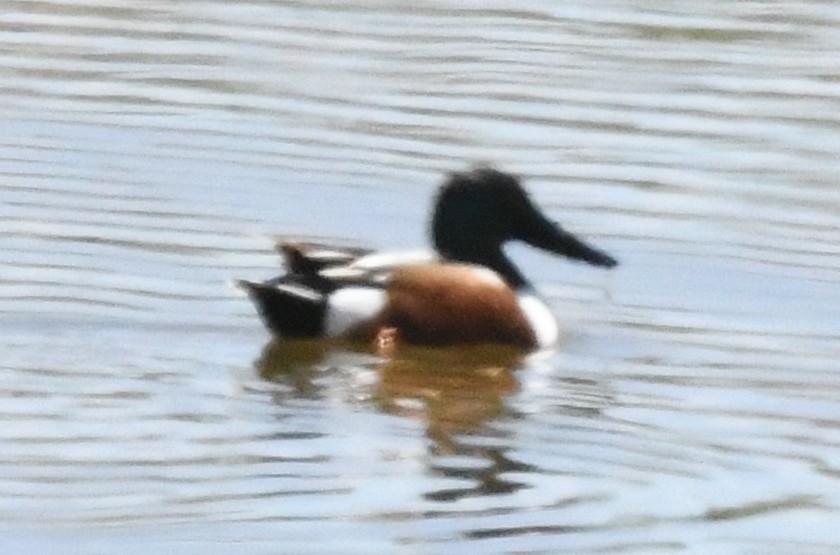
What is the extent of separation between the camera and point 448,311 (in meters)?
11.2

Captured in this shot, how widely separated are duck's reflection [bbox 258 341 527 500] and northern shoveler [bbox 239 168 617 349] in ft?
0.24

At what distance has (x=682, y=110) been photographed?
47.4 feet

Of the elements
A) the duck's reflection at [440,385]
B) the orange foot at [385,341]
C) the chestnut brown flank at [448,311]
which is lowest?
the duck's reflection at [440,385]

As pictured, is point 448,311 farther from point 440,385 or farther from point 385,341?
point 440,385

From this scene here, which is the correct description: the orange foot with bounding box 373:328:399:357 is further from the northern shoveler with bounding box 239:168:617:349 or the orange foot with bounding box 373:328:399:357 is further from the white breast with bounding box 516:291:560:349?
the white breast with bounding box 516:291:560:349

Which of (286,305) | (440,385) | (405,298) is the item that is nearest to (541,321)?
(405,298)

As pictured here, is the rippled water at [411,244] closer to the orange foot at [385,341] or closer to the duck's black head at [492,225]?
the orange foot at [385,341]

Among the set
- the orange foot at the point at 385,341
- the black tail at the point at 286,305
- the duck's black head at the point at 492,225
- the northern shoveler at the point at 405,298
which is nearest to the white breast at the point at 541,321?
the northern shoveler at the point at 405,298

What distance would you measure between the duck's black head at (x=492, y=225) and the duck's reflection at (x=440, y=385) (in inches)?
21.8

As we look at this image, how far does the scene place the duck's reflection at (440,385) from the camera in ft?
30.9

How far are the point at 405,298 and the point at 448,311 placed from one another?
0.55 ft

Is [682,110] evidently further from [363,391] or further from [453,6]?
[363,391]

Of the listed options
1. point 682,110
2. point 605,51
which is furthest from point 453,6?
point 682,110

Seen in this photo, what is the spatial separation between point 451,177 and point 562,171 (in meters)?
1.81
